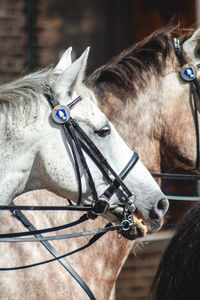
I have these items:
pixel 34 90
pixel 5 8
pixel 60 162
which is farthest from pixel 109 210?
pixel 5 8

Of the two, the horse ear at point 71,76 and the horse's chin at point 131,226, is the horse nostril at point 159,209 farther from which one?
the horse ear at point 71,76

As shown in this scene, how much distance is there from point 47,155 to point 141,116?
89 centimetres

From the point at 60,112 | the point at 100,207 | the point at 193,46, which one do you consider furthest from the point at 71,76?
the point at 193,46

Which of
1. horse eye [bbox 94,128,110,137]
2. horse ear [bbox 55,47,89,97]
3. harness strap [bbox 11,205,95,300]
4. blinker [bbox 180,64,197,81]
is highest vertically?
horse ear [bbox 55,47,89,97]

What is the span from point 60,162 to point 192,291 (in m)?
1.07

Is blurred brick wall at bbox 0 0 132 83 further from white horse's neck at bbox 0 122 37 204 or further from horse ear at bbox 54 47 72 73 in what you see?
white horse's neck at bbox 0 122 37 204

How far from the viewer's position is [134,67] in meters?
3.15

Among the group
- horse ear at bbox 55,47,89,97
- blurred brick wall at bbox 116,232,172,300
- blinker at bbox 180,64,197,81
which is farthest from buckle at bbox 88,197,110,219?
blurred brick wall at bbox 116,232,172,300

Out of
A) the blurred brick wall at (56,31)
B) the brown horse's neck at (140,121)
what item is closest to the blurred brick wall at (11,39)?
the blurred brick wall at (56,31)

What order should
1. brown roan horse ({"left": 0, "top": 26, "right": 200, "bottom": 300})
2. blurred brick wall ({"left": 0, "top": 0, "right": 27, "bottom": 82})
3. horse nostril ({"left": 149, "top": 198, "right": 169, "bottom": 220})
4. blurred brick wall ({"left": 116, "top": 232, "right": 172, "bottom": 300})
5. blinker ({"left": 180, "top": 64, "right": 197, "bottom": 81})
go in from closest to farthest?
1. horse nostril ({"left": 149, "top": 198, "right": 169, "bottom": 220})
2. brown roan horse ({"left": 0, "top": 26, "right": 200, "bottom": 300})
3. blinker ({"left": 180, "top": 64, "right": 197, "bottom": 81})
4. blurred brick wall ({"left": 0, "top": 0, "right": 27, "bottom": 82})
5. blurred brick wall ({"left": 116, "top": 232, "right": 172, "bottom": 300})

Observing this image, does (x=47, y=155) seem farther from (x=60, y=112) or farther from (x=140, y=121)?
(x=140, y=121)

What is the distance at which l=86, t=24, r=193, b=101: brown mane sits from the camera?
3.13 m

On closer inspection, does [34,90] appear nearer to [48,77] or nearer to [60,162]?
[48,77]

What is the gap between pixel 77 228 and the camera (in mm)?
2947
